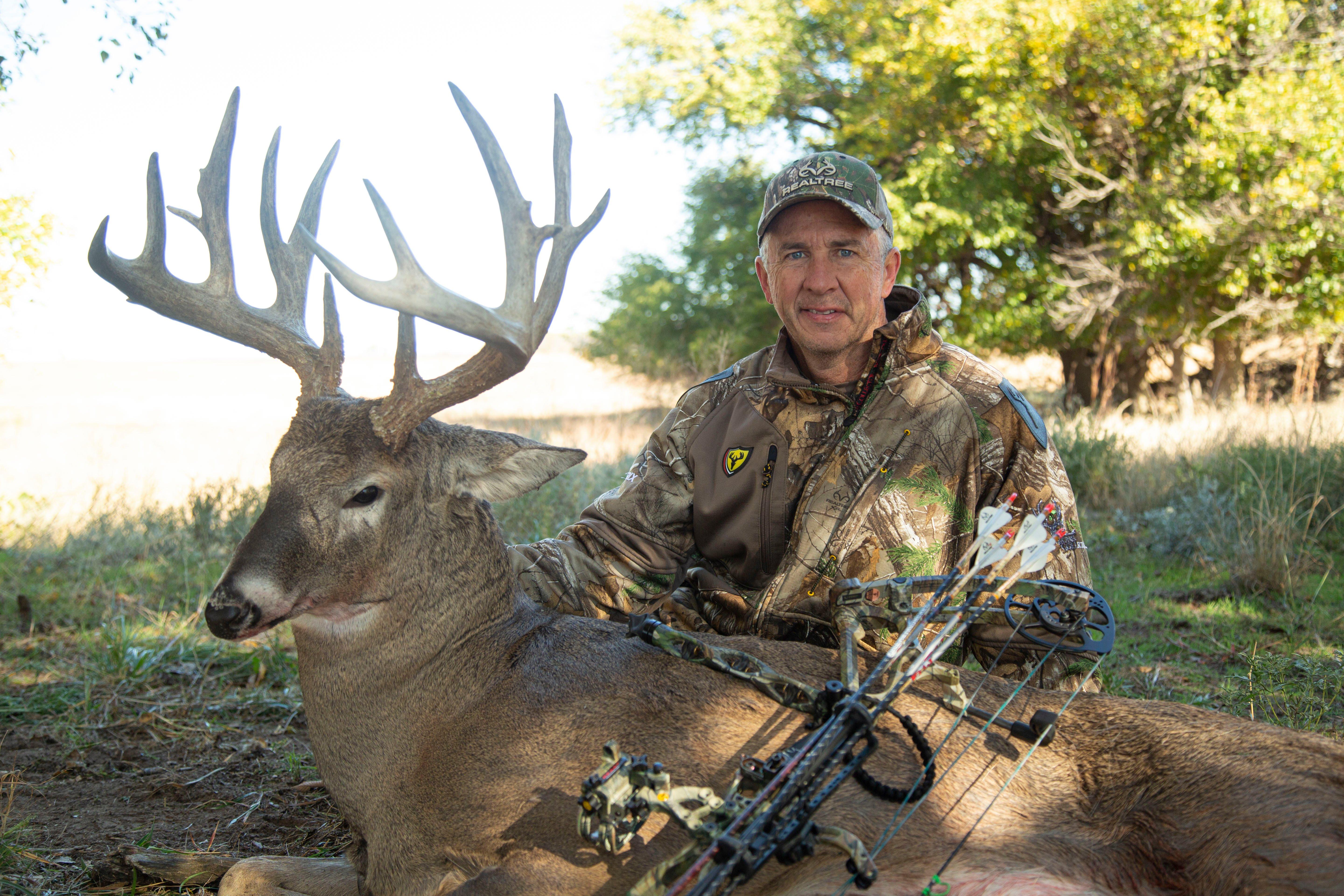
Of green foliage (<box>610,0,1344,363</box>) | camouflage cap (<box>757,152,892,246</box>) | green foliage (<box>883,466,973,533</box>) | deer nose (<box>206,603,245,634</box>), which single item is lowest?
deer nose (<box>206,603,245,634</box>)

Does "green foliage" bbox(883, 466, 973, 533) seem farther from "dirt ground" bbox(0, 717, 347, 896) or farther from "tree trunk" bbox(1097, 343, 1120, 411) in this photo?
"tree trunk" bbox(1097, 343, 1120, 411)

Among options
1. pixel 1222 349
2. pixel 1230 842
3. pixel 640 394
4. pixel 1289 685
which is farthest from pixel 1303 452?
pixel 640 394

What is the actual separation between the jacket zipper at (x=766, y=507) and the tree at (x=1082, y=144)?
13186 millimetres

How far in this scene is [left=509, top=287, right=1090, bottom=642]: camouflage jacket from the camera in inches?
144

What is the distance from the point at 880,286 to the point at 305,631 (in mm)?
2564

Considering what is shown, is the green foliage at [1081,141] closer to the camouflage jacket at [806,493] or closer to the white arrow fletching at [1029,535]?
the camouflage jacket at [806,493]

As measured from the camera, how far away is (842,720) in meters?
2.22

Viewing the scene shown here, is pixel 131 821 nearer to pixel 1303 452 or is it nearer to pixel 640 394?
pixel 1303 452

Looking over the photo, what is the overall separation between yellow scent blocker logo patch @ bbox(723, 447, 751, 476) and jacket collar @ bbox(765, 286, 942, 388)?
315mm

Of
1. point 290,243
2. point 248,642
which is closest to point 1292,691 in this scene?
point 290,243

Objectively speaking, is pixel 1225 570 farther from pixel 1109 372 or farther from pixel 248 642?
pixel 1109 372

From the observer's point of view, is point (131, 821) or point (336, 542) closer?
point (336, 542)

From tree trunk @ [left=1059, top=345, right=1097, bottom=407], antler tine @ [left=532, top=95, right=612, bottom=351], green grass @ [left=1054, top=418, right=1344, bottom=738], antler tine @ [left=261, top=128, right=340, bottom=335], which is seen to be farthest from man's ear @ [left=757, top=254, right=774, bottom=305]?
tree trunk @ [left=1059, top=345, right=1097, bottom=407]

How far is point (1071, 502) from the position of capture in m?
3.63
